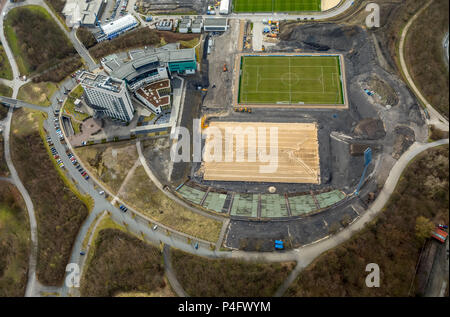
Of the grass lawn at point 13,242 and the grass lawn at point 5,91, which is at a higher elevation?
the grass lawn at point 5,91

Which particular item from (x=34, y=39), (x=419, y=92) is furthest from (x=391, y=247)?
(x=34, y=39)

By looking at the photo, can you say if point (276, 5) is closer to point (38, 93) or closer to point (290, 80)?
point (290, 80)

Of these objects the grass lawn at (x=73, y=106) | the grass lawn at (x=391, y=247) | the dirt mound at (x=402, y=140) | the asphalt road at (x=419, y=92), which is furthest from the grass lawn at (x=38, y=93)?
the asphalt road at (x=419, y=92)

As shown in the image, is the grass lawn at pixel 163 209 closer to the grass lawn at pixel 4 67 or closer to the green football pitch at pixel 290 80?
the green football pitch at pixel 290 80

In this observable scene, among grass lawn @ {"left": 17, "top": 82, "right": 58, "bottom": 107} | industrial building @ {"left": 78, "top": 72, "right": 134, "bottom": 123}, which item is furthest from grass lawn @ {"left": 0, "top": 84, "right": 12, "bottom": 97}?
industrial building @ {"left": 78, "top": 72, "right": 134, "bottom": 123}

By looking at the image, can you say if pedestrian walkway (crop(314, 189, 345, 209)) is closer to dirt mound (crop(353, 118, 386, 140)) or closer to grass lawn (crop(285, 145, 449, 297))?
grass lawn (crop(285, 145, 449, 297))

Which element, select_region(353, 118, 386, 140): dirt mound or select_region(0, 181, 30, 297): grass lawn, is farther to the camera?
select_region(353, 118, 386, 140): dirt mound
